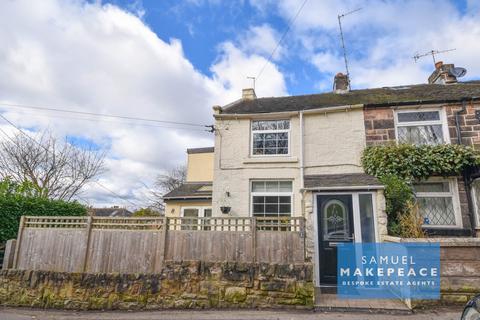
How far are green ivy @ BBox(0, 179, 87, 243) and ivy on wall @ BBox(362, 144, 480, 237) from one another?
1120cm

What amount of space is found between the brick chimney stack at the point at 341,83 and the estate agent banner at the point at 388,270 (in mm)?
7416

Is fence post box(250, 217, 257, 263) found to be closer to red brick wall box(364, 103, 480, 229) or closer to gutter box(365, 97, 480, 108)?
red brick wall box(364, 103, 480, 229)

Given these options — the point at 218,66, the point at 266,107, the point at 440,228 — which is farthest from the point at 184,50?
the point at 440,228

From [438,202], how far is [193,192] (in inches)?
437

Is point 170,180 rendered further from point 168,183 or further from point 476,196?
point 476,196

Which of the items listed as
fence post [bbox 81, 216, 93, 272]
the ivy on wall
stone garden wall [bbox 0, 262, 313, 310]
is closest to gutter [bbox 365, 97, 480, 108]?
the ivy on wall

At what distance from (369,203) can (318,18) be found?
20.4 ft

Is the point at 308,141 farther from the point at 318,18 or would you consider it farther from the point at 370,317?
the point at 370,317

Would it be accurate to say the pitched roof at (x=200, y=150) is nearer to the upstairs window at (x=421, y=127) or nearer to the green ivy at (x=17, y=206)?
the green ivy at (x=17, y=206)

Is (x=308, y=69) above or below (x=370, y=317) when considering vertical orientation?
above

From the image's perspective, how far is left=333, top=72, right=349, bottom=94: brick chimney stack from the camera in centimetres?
1176

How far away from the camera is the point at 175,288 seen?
5.91 metres

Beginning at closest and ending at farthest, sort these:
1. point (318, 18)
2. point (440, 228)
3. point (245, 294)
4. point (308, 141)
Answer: point (245, 294), point (440, 228), point (318, 18), point (308, 141)

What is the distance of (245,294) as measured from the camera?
573cm
